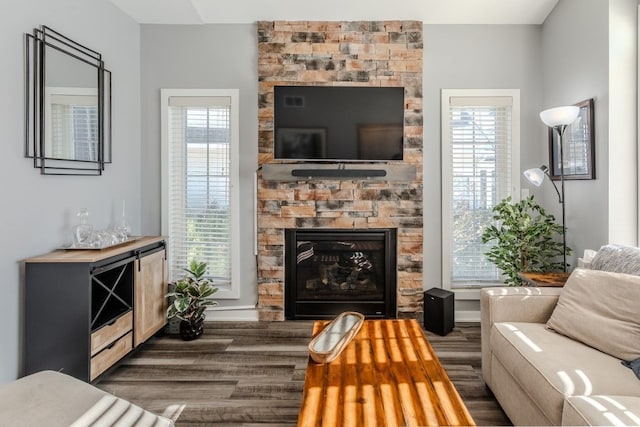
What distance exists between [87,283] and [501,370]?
233 centimetres

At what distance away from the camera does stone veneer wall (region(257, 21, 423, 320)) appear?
11.9 feet

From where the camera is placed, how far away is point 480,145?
12.3ft

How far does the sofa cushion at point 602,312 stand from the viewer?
1795 millimetres

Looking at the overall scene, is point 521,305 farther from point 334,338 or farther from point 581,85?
point 581,85

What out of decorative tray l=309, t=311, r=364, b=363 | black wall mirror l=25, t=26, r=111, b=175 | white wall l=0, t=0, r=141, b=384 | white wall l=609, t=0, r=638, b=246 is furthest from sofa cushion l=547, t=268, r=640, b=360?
black wall mirror l=25, t=26, r=111, b=175

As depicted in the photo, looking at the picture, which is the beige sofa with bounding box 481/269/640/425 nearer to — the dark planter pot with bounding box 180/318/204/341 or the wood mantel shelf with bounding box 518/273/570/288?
the wood mantel shelf with bounding box 518/273/570/288

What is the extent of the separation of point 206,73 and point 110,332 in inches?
93.1

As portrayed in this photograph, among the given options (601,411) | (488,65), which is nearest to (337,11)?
(488,65)

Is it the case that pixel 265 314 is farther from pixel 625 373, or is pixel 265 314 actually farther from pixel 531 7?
pixel 531 7

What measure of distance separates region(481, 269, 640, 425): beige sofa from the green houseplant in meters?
1.01

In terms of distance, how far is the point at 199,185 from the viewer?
3746 mm

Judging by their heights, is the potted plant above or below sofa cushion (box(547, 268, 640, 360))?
below

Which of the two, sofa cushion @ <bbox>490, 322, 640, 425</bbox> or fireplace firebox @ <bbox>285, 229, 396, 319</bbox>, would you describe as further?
fireplace firebox @ <bbox>285, 229, 396, 319</bbox>

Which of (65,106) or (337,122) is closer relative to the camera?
(65,106)
